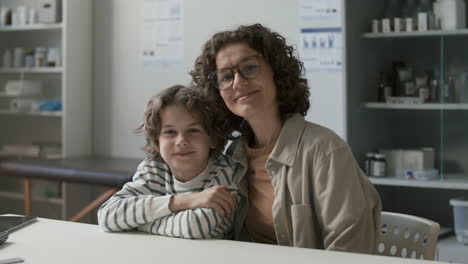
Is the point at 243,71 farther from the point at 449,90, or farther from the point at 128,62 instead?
the point at 128,62

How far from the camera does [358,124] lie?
10.5ft

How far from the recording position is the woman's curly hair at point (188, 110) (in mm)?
1846

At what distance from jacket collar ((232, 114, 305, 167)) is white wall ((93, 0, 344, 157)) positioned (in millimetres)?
2245

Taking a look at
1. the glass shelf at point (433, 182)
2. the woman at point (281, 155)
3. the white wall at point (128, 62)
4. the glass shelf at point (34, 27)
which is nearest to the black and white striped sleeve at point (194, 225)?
the woman at point (281, 155)

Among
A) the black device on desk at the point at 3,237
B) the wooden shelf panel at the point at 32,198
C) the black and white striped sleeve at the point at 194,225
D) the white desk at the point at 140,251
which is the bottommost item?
the wooden shelf panel at the point at 32,198

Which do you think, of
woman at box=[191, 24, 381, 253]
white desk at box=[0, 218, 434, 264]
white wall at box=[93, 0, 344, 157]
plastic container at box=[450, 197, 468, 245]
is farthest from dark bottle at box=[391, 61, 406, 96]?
white desk at box=[0, 218, 434, 264]

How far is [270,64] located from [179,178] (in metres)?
0.43

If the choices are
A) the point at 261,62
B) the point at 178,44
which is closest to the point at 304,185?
the point at 261,62

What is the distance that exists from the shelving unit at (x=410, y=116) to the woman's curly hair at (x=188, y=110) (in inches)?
54.2

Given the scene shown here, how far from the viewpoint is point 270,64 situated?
1901 mm

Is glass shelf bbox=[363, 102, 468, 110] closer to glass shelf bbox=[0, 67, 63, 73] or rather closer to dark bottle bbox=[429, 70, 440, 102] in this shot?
dark bottle bbox=[429, 70, 440, 102]

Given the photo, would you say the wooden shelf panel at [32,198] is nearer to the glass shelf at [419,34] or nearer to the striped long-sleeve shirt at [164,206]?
the glass shelf at [419,34]

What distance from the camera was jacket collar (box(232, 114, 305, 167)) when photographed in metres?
1.76

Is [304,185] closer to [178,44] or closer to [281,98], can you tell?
[281,98]
